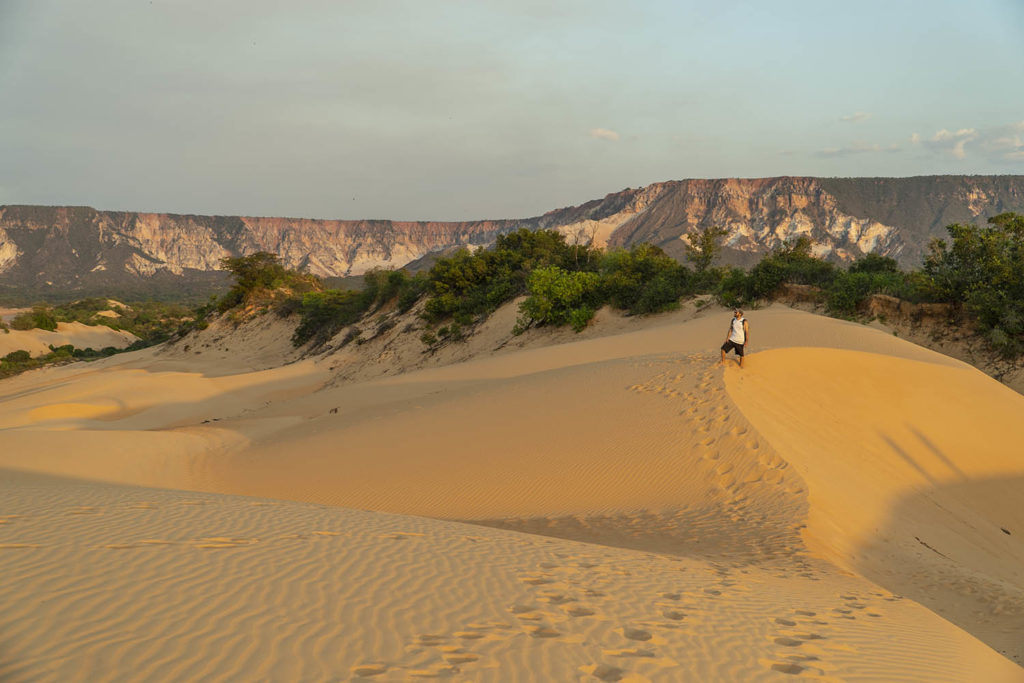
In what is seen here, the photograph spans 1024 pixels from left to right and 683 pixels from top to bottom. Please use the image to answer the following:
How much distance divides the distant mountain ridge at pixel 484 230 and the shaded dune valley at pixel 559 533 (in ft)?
166

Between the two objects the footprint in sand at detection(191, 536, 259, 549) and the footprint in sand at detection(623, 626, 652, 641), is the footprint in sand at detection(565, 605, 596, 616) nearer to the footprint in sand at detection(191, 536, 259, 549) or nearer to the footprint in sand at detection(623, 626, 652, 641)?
the footprint in sand at detection(623, 626, 652, 641)

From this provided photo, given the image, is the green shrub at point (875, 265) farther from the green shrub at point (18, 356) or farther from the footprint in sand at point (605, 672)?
the green shrub at point (18, 356)

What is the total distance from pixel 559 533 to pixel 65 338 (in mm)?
64987

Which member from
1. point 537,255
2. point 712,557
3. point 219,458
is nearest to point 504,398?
point 219,458

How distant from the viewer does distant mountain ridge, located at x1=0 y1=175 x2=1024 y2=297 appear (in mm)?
90562

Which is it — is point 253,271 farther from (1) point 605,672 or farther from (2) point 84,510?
(1) point 605,672

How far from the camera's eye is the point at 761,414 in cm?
1035

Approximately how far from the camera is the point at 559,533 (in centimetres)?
742

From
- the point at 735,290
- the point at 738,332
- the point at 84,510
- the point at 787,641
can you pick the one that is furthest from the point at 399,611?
the point at 735,290

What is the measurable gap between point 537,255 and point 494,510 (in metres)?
Answer: 28.7

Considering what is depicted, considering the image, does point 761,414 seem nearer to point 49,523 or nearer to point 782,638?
point 782,638

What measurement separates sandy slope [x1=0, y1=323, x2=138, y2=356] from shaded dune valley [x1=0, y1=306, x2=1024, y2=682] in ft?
157

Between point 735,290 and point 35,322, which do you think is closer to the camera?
point 735,290

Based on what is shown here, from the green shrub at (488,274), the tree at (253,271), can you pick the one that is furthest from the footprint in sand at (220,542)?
the tree at (253,271)
